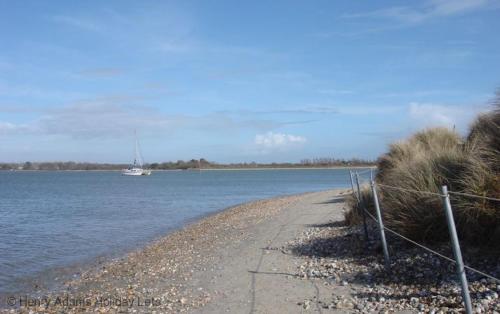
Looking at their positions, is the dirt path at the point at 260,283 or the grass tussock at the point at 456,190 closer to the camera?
the dirt path at the point at 260,283

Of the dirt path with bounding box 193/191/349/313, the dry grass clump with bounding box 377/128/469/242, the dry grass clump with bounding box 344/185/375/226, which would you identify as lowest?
the dirt path with bounding box 193/191/349/313

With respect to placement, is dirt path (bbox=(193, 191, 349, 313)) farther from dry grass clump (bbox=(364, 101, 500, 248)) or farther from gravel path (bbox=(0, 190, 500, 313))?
dry grass clump (bbox=(364, 101, 500, 248))

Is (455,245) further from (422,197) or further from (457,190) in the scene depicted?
(422,197)

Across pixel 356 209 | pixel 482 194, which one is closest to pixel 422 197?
pixel 482 194

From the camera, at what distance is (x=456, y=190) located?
8.72 metres

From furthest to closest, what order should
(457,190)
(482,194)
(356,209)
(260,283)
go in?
(356,209), (260,283), (457,190), (482,194)

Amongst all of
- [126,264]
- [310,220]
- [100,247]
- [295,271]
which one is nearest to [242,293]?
[295,271]

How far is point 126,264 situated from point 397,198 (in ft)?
25.3

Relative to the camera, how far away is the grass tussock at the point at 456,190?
7668 mm

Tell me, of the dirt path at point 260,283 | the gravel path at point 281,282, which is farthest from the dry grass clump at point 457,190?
the dirt path at point 260,283

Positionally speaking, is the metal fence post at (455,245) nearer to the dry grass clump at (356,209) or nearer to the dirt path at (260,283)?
the dirt path at (260,283)

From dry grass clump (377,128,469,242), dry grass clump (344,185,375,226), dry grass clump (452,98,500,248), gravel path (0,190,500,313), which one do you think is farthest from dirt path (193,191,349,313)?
dry grass clump (452,98,500,248)

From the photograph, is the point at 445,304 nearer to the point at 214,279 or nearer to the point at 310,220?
the point at 214,279

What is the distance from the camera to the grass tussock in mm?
7668
